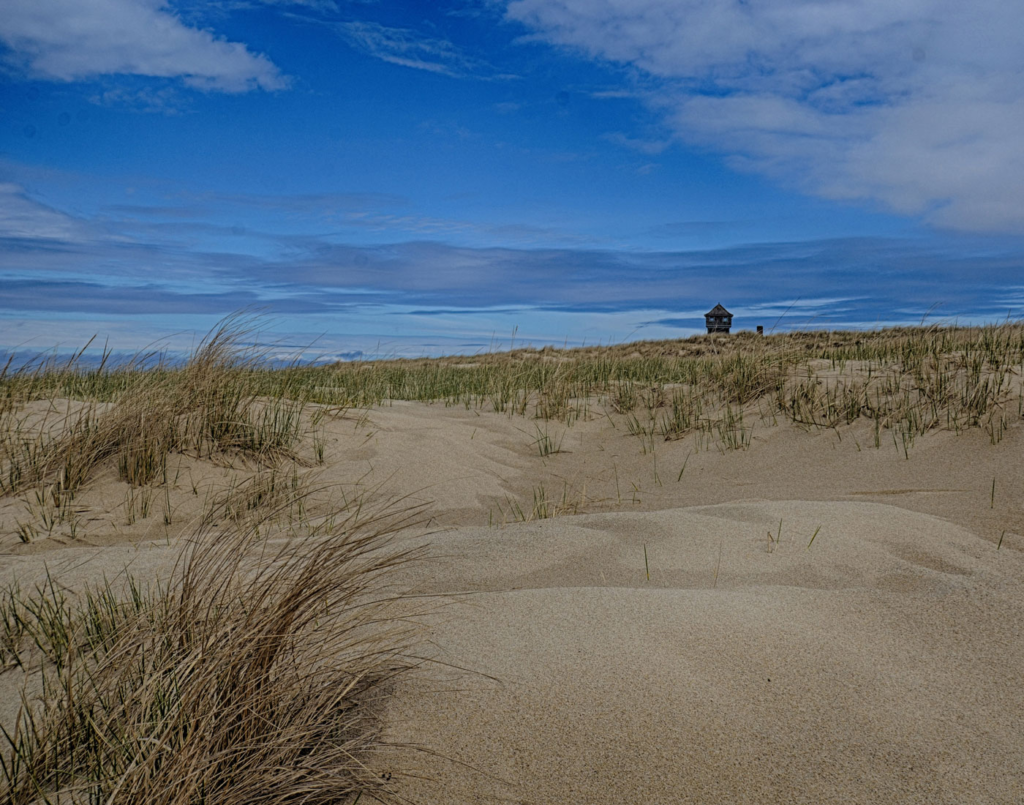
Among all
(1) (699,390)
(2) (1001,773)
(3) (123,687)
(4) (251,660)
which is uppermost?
(1) (699,390)

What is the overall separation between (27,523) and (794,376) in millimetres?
5791

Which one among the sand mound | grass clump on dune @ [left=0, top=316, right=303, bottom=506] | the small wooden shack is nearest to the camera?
the sand mound

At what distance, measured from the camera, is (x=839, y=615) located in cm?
244

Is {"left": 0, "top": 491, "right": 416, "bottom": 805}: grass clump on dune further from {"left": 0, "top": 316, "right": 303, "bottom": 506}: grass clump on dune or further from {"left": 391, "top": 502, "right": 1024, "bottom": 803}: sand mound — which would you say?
{"left": 0, "top": 316, "right": 303, "bottom": 506}: grass clump on dune

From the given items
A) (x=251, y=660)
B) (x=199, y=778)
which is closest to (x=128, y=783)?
(x=199, y=778)

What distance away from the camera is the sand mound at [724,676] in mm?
1651

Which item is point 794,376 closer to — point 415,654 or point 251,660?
point 415,654

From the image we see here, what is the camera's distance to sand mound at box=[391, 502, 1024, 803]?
1.65 m

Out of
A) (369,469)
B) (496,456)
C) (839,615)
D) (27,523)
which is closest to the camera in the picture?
(839,615)

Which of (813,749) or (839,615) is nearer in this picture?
(813,749)

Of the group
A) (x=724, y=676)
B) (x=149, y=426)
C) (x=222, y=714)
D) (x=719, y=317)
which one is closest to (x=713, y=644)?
(x=724, y=676)

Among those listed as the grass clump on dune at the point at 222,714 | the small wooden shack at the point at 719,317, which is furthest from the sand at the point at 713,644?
the small wooden shack at the point at 719,317

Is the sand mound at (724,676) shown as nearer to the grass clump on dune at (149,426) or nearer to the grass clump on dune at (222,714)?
the grass clump on dune at (222,714)

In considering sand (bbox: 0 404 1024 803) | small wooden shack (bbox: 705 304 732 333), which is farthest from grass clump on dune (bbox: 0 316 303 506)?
small wooden shack (bbox: 705 304 732 333)
